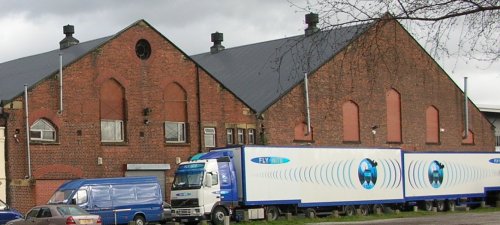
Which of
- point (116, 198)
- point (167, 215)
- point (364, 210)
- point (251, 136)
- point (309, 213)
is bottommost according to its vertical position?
point (364, 210)

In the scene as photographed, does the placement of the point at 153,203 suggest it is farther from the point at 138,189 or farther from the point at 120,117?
the point at 120,117

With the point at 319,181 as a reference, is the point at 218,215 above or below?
below

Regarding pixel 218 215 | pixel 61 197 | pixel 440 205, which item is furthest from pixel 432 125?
pixel 61 197

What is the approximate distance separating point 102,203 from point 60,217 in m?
6.09

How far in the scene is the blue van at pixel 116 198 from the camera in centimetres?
3281

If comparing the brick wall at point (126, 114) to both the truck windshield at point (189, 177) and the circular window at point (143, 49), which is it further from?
the truck windshield at point (189, 177)

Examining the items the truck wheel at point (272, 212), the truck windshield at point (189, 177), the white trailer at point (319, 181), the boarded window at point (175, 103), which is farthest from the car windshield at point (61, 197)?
the boarded window at point (175, 103)

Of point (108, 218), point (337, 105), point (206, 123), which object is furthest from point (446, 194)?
point (108, 218)

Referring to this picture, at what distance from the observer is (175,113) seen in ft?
143

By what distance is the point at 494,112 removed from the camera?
2665 inches

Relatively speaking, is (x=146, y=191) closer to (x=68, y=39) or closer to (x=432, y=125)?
(x=68, y=39)

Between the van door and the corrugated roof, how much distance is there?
6.96m

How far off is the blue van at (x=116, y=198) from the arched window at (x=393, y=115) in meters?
24.2

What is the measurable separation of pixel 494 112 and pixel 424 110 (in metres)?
12.8
